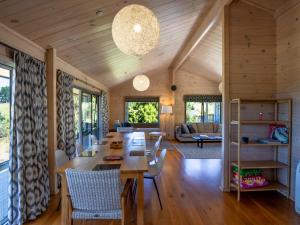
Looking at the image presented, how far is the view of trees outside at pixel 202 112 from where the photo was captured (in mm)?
10352

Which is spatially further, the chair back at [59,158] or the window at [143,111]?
the window at [143,111]

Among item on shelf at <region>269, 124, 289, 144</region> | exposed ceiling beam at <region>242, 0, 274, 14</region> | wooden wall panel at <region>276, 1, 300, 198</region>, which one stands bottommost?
item on shelf at <region>269, 124, 289, 144</region>

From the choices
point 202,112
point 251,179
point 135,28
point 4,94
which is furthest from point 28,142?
point 202,112

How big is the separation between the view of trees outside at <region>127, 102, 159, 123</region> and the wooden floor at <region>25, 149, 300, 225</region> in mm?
5942

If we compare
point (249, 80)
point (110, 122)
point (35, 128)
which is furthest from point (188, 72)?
point (35, 128)

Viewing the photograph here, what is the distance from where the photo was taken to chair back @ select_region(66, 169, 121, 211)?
1.85 metres

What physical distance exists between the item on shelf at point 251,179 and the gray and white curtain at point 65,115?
2.84 metres

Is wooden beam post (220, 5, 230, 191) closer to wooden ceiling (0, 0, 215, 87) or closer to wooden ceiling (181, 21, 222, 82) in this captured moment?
wooden ceiling (0, 0, 215, 87)

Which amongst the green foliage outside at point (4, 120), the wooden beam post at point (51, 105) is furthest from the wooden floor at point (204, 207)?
the green foliage outside at point (4, 120)

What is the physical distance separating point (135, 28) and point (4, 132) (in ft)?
6.25

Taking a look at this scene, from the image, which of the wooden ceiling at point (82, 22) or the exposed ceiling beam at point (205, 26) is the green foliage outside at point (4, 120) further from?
the exposed ceiling beam at point (205, 26)

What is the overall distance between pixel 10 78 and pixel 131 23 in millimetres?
1562

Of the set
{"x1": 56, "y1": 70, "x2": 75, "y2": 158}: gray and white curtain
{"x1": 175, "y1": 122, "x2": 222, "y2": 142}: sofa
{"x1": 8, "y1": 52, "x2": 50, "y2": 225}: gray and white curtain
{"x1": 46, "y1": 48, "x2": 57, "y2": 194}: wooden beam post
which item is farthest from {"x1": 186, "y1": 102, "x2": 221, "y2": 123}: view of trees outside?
{"x1": 8, "y1": 52, "x2": 50, "y2": 225}: gray and white curtain

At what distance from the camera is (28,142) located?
2711mm
